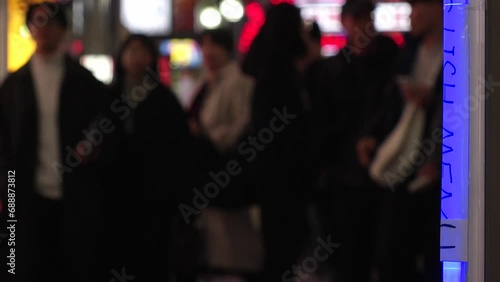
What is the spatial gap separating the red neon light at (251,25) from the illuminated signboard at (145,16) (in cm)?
22

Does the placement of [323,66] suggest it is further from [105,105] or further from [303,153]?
[105,105]

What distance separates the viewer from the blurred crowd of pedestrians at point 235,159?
2902 millimetres

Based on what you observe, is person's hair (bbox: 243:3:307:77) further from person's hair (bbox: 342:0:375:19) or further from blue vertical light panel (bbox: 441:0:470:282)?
blue vertical light panel (bbox: 441:0:470:282)

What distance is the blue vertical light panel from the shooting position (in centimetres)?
229

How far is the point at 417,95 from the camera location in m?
2.95

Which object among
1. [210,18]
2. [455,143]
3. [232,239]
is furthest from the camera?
[232,239]

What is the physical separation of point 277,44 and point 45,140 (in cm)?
76

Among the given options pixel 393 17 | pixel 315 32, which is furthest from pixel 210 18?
pixel 393 17

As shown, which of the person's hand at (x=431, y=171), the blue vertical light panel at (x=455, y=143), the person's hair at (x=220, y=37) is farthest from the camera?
the person's hand at (x=431, y=171)
